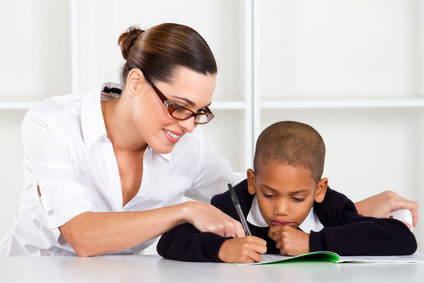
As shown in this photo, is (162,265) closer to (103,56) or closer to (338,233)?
(338,233)

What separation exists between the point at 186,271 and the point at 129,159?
2.24 ft

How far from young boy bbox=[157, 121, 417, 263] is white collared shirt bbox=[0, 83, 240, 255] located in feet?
0.88

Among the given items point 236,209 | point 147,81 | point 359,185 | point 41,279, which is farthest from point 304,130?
point 359,185

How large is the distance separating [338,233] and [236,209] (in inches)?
9.7

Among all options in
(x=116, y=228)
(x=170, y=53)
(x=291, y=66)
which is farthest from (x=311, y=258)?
(x=291, y=66)

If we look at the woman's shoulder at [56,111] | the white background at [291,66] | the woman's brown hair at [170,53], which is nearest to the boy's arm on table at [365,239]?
the woman's brown hair at [170,53]

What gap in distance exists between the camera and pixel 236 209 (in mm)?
1392

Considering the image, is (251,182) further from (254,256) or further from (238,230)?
(254,256)

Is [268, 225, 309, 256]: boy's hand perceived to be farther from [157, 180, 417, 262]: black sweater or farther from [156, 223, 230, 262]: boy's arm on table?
[156, 223, 230, 262]: boy's arm on table

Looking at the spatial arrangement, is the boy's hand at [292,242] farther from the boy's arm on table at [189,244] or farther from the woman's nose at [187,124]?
the woman's nose at [187,124]

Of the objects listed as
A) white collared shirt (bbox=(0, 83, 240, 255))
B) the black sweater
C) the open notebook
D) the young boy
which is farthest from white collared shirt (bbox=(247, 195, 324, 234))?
white collared shirt (bbox=(0, 83, 240, 255))

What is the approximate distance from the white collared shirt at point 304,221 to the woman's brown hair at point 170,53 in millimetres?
357

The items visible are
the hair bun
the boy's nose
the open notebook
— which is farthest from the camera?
the hair bun

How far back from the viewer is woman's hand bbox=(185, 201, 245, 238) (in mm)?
1283
